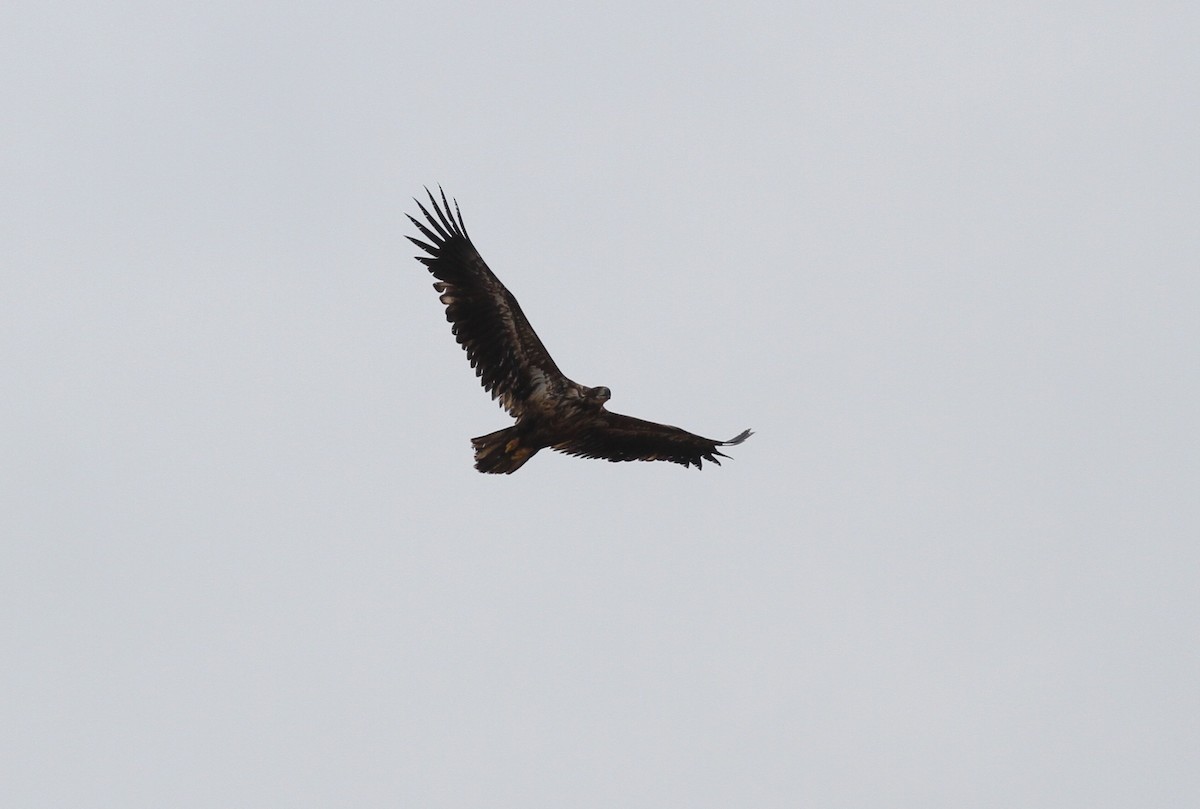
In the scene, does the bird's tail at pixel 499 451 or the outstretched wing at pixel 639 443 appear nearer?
the bird's tail at pixel 499 451

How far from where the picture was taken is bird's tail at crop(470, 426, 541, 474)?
86.3 ft

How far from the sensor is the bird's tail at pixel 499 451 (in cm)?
2631

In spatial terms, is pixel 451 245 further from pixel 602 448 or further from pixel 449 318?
pixel 602 448

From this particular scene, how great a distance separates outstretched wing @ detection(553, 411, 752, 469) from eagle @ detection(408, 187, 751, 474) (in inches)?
12.0

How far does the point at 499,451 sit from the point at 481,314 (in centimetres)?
184

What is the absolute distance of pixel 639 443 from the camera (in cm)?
2830

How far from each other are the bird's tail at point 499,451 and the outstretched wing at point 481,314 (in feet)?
2.18

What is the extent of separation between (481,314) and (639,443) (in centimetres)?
347

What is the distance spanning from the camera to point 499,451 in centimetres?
2641

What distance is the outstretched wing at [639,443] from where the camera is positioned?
27594 millimetres

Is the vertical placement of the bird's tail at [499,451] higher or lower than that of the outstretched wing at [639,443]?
lower

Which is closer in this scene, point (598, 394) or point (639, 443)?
point (598, 394)

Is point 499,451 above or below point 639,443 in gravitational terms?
below

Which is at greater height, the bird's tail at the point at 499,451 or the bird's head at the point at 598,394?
the bird's head at the point at 598,394
